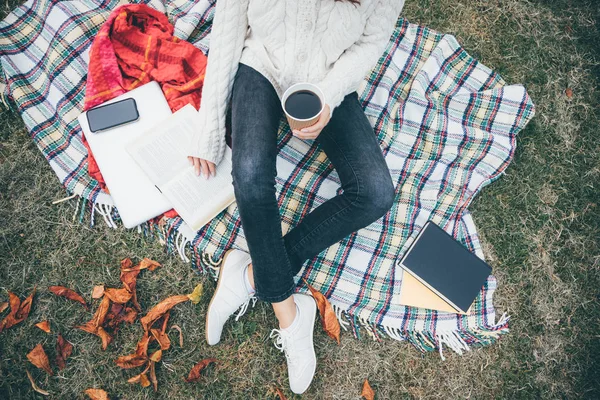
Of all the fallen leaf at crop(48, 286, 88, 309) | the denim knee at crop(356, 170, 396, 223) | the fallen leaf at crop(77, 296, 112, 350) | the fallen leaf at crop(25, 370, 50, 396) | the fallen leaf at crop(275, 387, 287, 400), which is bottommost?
the fallen leaf at crop(25, 370, 50, 396)

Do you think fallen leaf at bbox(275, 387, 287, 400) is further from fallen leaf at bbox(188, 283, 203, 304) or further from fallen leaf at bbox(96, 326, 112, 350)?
fallen leaf at bbox(96, 326, 112, 350)

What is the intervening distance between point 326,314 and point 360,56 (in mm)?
1447

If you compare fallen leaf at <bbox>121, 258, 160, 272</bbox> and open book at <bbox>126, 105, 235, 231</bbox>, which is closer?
open book at <bbox>126, 105, 235, 231</bbox>

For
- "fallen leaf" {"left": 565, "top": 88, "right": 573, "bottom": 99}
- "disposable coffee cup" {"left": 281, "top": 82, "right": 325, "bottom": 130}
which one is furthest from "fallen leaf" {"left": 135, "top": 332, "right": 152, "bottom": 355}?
"fallen leaf" {"left": 565, "top": 88, "right": 573, "bottom": 99}

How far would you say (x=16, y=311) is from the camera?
7.79 ft

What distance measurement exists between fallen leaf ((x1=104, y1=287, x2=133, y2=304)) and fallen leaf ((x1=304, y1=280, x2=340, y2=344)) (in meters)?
1.05

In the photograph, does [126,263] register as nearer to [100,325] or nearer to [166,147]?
[100,325]

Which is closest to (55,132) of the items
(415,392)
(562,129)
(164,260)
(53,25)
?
(53,25)

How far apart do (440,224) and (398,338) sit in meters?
0.74

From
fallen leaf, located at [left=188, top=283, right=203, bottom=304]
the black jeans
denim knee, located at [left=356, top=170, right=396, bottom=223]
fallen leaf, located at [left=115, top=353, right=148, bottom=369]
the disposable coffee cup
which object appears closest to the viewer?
→ the disposable coffee cup

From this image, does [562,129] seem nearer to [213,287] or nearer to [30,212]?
[213,287]

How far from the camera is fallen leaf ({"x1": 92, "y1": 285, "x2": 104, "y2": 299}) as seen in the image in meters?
2.40

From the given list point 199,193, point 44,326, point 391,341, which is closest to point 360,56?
point 199,193

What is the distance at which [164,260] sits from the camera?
8.21ft
